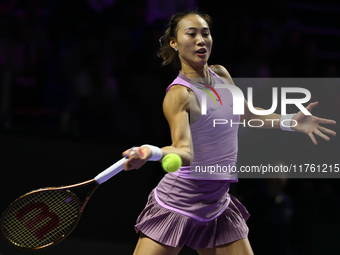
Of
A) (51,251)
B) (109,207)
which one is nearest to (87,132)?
(109,207)

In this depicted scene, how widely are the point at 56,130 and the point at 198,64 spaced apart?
2330 millimetres

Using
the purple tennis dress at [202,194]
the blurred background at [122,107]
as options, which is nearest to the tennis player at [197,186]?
the purple tennis dress at [202,194]

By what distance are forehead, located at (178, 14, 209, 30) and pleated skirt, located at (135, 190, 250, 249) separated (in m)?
0.85

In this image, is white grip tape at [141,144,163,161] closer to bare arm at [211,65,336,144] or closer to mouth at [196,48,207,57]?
mouth at [196,48,207,57]

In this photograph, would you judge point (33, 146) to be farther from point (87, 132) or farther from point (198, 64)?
point (198, 64)

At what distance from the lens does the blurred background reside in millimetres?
4012

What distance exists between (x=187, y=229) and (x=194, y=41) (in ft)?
2.81

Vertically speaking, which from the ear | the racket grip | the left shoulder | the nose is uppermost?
the ear

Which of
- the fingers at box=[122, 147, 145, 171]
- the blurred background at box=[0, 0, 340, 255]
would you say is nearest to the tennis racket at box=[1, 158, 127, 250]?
the fingers at box=[122, 147, 145, 171]

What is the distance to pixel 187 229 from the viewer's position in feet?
7.00

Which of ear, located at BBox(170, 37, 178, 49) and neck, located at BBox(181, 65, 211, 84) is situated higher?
ear, located at BBox(170, 37, 178, 49)

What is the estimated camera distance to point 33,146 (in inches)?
158

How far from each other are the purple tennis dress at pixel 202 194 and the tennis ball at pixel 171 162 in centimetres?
35

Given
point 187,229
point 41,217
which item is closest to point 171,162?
point 187,229
